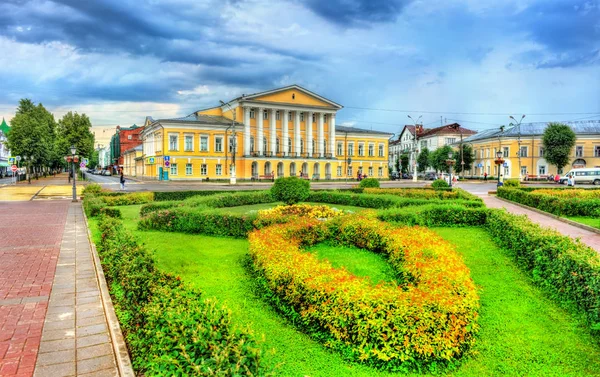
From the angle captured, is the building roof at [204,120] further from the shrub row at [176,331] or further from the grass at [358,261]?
the shrub row at [176,331]

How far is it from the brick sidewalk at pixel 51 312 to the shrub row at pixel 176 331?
399 mm

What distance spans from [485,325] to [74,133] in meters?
67.6

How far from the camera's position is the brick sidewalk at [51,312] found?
4332 millimetres

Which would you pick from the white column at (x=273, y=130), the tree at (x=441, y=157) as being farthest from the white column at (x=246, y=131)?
the tree at (x=441, y=157)

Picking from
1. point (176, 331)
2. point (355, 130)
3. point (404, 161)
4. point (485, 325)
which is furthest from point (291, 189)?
point (404, 161)

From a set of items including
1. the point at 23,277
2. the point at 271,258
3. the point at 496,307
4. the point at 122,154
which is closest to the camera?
the point at 496,307

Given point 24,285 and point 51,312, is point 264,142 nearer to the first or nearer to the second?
point 24,285

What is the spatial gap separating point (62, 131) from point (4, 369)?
68.8 m

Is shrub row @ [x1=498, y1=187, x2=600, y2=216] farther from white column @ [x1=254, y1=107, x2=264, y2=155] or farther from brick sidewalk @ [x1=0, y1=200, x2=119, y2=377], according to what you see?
white column @ [x1=254, y1=107, x2=264, y2=155]

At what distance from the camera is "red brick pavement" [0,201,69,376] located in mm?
4543

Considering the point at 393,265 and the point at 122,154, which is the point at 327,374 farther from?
the point at 122,154

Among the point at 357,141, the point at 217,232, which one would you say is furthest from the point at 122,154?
the point at 217,232

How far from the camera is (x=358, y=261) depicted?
8.12 meters

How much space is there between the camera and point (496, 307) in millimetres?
5953
